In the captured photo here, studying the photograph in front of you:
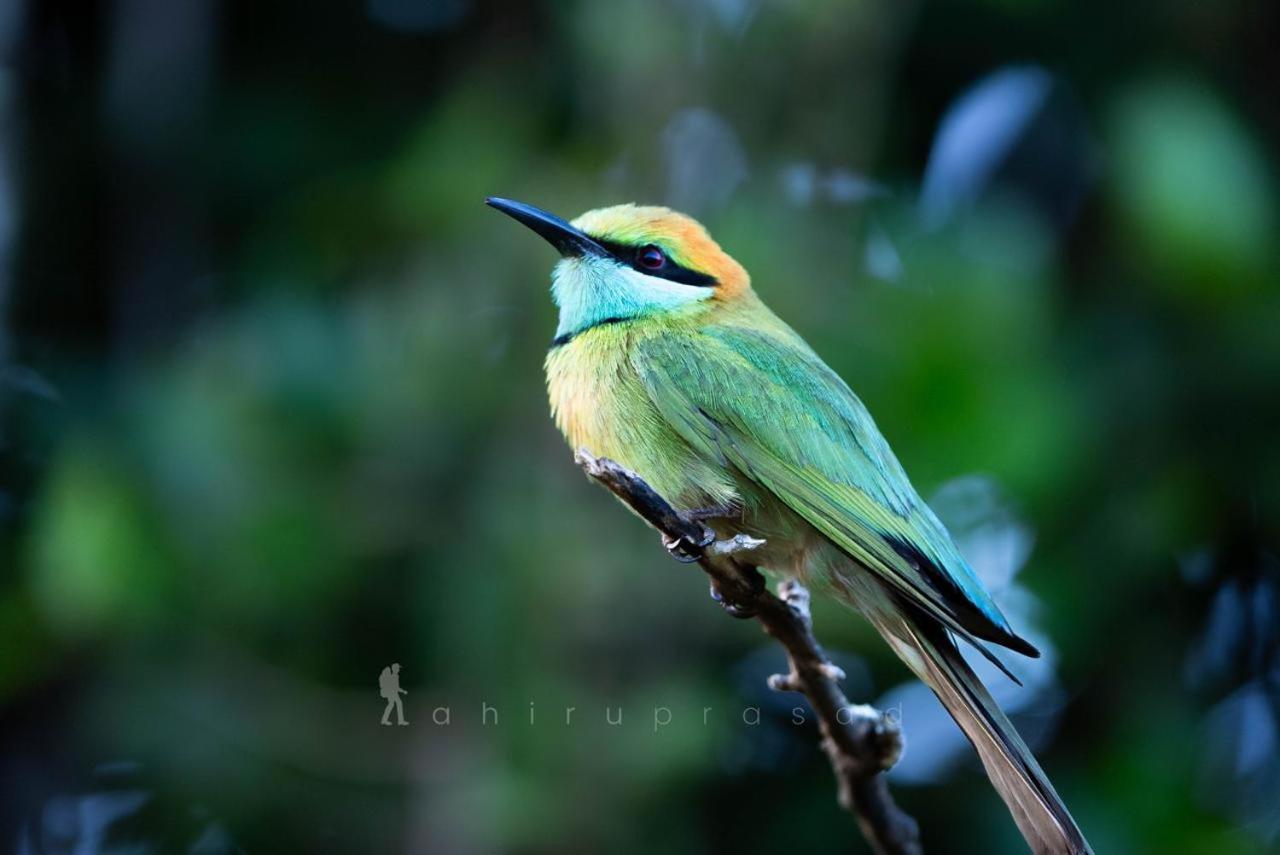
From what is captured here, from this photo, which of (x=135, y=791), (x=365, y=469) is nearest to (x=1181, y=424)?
(x=365, y=469)

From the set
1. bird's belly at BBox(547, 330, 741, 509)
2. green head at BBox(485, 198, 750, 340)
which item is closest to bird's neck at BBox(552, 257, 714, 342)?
green head at BBox(485, 198, 750, 340)

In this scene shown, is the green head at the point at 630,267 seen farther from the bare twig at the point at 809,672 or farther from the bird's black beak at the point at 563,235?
the bare twig at the point at 809,672

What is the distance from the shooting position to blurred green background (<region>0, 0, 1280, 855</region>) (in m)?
2.89

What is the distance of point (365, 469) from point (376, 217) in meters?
0.70

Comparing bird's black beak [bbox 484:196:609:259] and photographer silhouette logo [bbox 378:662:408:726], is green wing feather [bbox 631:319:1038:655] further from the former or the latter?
photographer silhouette logo [bbox 378:662:408:726]

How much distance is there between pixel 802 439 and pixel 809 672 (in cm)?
49

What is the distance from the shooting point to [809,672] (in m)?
1.86

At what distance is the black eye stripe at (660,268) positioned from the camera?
251 centimetres

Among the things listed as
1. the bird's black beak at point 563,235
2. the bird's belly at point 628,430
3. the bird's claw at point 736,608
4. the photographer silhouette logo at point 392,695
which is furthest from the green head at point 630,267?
the photographer silhouette logo at point 392,695

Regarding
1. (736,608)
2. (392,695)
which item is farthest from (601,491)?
(736,608)

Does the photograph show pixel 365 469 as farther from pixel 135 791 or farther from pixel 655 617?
pixel 135 791

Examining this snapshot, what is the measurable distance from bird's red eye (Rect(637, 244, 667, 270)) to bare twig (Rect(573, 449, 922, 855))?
0.68 metres

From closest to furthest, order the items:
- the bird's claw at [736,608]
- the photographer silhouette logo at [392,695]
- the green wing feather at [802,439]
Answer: the bird's claw at [736,608]
the green wing feather at [802,439]
the photographer silhouette logo at [392,695]

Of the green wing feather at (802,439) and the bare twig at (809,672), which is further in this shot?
the green wing feather at (802,439)
